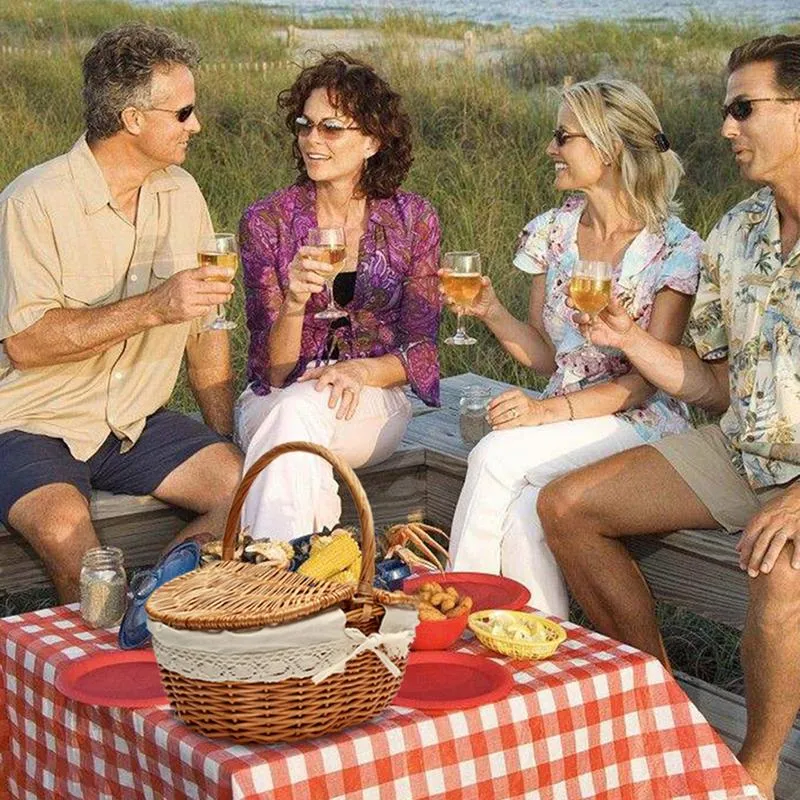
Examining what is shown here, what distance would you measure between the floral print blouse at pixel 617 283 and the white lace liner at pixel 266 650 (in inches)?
75.9

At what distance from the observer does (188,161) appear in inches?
440

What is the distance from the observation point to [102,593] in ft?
11.1

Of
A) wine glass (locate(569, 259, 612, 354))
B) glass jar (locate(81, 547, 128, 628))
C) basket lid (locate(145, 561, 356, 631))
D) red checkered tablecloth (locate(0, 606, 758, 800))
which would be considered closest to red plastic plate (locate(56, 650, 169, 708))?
red checkered tablecloth (locate(0, 606, 758, 800))

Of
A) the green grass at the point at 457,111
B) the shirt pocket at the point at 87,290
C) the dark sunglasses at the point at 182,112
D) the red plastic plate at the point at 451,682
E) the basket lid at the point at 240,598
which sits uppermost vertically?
the dark sunglasses at the point at 182,112

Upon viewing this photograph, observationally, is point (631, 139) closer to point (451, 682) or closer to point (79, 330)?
point (79, 330)

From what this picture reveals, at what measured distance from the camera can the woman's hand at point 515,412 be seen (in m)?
4.46

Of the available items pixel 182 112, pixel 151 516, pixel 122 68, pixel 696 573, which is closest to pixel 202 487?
pixel 151 516

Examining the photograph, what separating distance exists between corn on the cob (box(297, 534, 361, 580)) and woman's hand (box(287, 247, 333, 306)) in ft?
3.82

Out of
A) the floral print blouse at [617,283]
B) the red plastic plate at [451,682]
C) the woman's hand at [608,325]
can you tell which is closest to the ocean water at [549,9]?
the floral print blouse at [617,283]

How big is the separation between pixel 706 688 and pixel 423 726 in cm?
181

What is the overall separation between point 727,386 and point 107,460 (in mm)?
1706

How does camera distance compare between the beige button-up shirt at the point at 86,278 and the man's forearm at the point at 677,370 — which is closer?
the man's forearm at the point at 677,370

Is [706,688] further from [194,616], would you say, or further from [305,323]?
[194,616]

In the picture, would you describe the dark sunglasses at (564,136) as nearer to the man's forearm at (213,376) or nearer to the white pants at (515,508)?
the white pants at (515,508)
